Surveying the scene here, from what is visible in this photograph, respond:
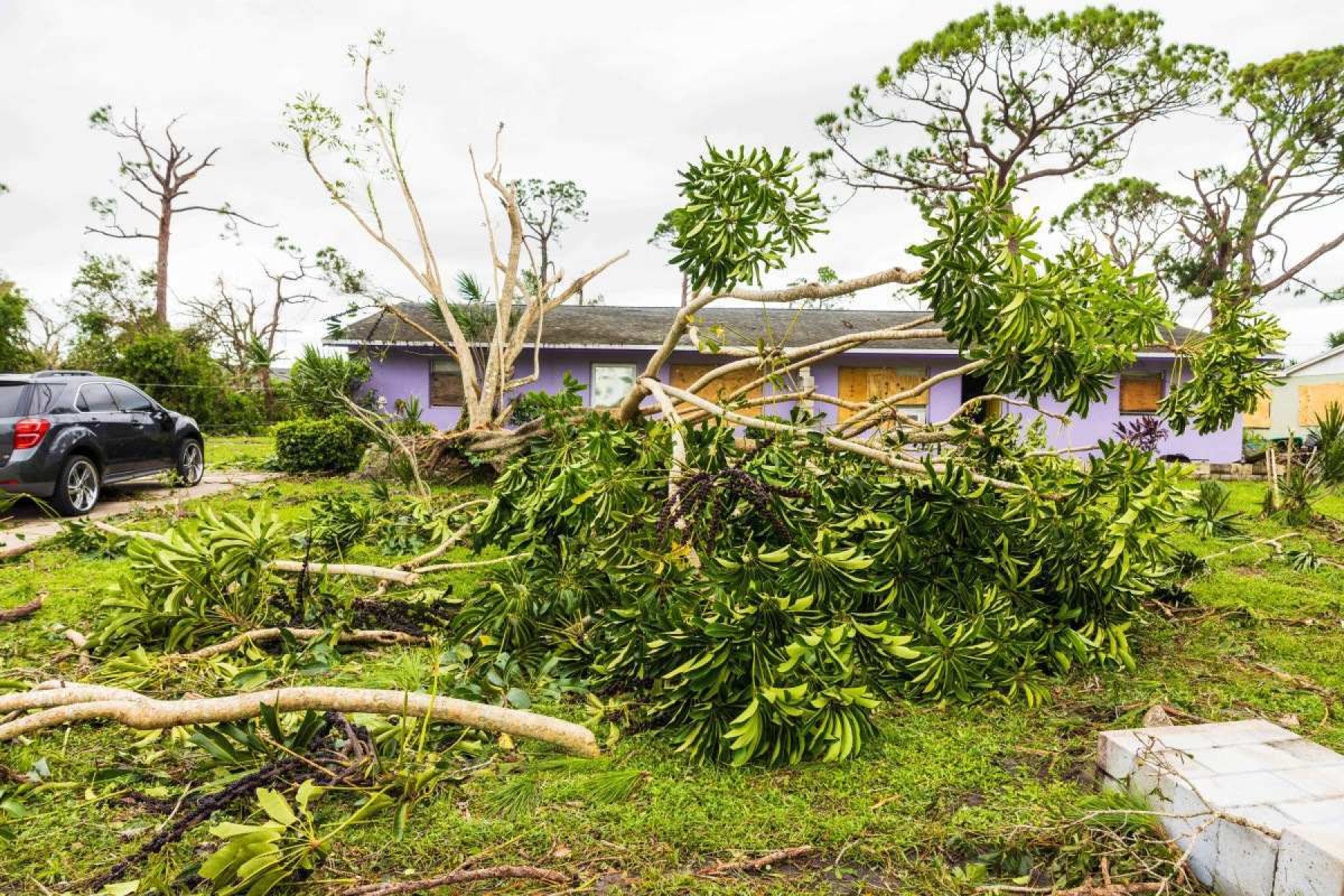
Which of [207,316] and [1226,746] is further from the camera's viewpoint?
[207,316]

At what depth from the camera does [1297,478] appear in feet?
26.0

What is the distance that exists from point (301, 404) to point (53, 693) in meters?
12.2

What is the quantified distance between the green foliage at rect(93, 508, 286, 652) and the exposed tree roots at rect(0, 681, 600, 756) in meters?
0.96

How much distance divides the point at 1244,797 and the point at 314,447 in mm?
12789

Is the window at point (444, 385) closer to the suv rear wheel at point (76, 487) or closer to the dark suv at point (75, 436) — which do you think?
the dark suv at point (75, 436)

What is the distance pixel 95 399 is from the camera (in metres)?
8.91

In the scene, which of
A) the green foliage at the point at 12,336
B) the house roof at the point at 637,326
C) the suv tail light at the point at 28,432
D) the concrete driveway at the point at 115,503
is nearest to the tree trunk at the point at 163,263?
the green foliage at the point at 12,336

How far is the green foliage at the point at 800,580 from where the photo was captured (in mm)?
2742

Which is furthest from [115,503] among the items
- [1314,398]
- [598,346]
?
[1314,398]

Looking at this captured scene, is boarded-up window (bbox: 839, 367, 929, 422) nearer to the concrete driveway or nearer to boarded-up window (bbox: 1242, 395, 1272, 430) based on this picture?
the concrete driveway

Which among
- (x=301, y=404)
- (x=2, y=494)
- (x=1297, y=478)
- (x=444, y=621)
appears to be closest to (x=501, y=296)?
(x=301, y=404)

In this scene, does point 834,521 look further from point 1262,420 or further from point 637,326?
point 1262,420

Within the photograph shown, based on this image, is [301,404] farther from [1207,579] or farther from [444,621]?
[1207,579]

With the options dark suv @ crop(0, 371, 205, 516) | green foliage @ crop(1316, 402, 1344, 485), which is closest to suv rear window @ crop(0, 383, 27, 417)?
dark suv @ crop(0, 371, 205, 516)
